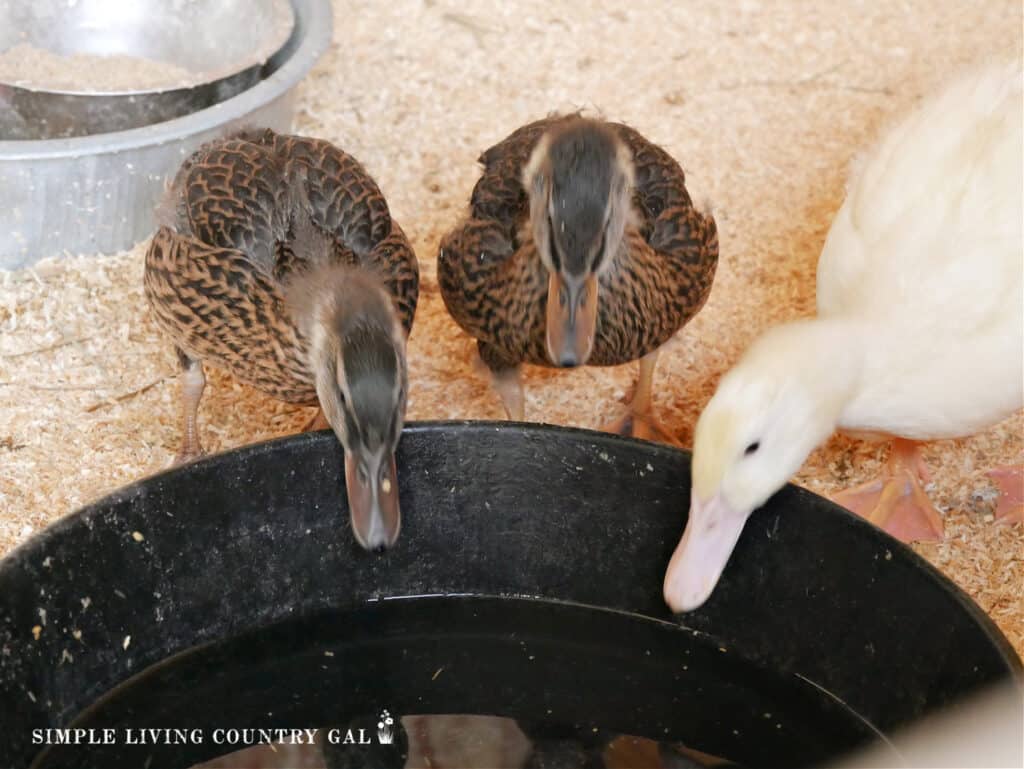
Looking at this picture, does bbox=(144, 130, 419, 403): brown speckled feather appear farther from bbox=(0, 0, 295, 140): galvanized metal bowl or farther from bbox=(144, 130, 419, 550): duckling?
bbox=(0, 0, 295, 140): galvanized metal bowl

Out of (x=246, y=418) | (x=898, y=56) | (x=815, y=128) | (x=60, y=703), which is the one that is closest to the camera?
(x=60, y=703)

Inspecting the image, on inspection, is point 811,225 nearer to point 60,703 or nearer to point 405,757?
point 405,757

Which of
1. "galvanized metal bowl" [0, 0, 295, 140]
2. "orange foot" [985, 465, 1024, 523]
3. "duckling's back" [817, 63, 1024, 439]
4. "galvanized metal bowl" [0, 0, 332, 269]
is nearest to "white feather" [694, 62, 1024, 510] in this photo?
"duckling's back" [817, 63, 1024, 439]

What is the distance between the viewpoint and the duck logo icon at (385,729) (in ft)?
6.82

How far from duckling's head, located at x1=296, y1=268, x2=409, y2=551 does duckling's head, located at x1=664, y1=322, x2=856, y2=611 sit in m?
0.47

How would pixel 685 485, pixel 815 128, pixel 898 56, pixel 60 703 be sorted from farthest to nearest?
pixel 898 56
pixel 815 128
pixel 685 485
pixel 60 703

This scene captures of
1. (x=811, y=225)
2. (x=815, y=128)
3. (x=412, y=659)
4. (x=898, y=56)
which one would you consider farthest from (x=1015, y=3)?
(x=412, y=659)

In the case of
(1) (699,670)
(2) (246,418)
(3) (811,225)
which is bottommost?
(2) (246,418)

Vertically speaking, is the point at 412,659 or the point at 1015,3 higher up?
the point at 1015,3

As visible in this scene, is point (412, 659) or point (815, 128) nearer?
point (412, 659)

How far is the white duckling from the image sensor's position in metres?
2.10

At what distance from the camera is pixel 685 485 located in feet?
7.18

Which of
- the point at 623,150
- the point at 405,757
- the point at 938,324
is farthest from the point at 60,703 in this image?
the point at 938,324

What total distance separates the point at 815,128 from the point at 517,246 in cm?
169
